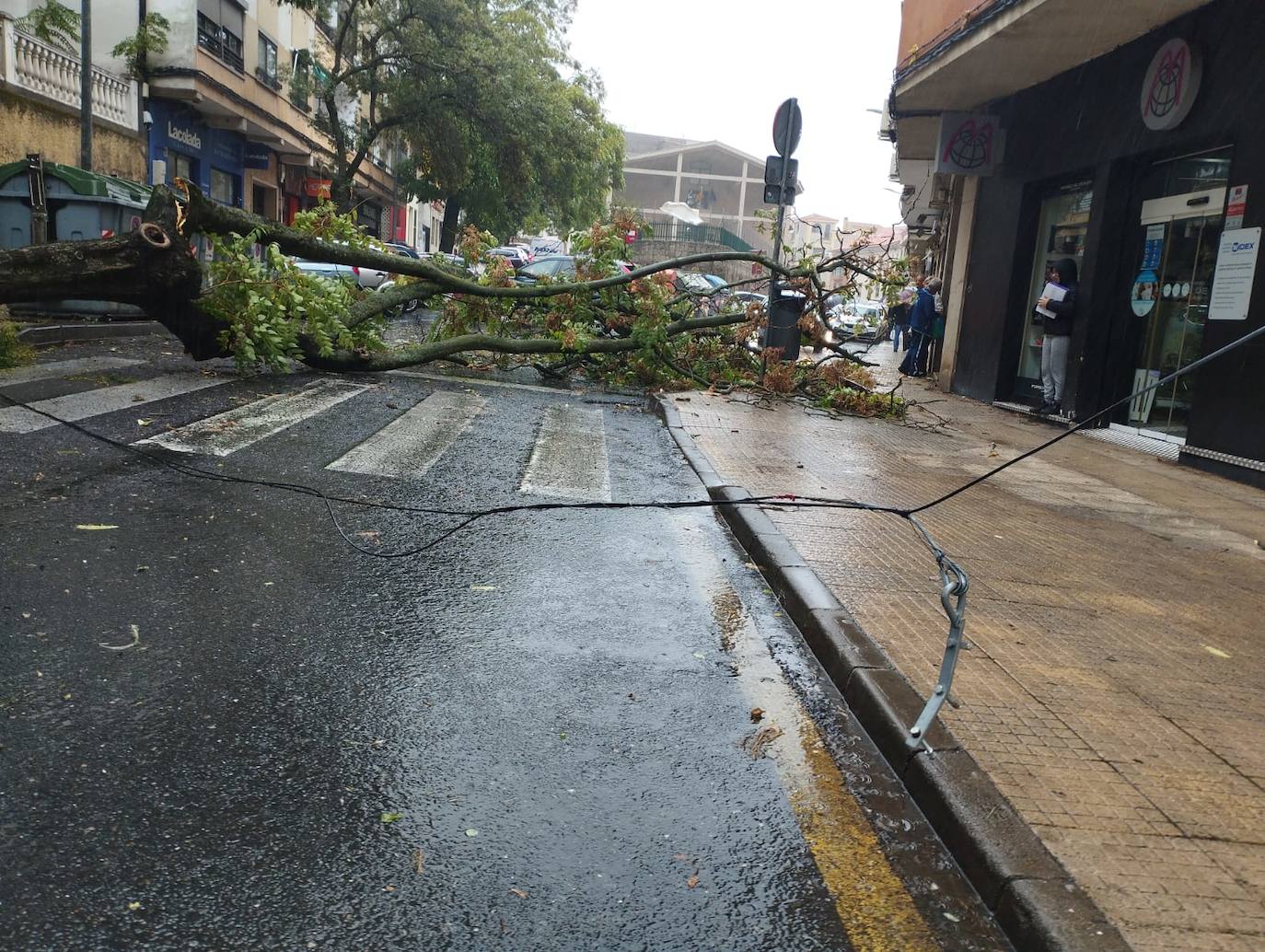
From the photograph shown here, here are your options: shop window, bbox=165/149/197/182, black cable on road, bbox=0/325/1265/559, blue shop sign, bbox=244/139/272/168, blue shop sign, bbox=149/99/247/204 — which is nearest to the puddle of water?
black cable on road, bbox=0/325/1265/559

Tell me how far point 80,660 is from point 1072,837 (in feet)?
9.89

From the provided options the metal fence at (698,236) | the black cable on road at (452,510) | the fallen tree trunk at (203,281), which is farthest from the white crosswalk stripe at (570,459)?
the metal fence at (698,236)

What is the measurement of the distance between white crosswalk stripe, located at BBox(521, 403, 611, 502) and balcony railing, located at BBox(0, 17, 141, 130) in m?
14.4

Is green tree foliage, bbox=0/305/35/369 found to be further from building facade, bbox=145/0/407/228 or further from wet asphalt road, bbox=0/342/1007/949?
building facade, bbox=145/0/407/228

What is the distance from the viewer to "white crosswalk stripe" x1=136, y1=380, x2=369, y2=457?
671 centimetres

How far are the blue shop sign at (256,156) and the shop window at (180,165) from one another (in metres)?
3.36

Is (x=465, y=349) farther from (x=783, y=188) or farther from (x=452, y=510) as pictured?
→ (x=452, y=510)

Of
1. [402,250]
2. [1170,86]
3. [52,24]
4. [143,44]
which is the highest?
[143,44]

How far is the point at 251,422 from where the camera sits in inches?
301

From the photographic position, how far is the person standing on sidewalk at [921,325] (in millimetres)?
18578

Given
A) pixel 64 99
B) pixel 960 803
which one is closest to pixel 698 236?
pixel 64 99

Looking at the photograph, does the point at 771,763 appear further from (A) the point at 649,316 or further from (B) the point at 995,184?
(B) the point at 995,184

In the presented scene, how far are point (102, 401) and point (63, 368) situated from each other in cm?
201

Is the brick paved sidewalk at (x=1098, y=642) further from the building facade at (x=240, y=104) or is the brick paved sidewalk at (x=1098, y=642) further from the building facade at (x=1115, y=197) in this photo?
the building facade at (x=240, y=104)
